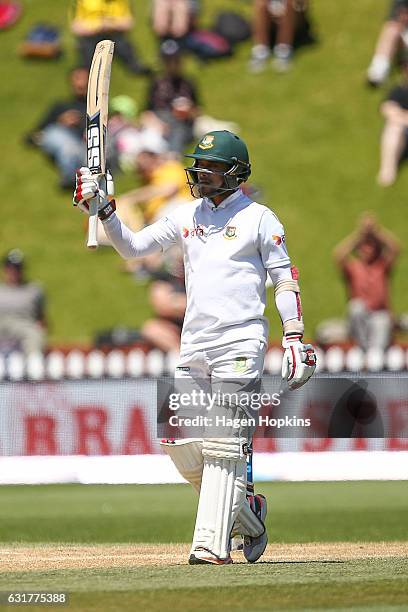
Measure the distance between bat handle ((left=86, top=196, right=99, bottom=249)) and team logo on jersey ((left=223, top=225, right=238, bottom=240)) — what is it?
0.63 metres

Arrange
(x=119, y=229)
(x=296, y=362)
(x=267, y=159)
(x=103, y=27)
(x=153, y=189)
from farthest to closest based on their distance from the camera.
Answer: (x=103, y=27) → (x=267, y=159) → (x=153, y=189) → (x=119, y=229) → (x=296, y=362)

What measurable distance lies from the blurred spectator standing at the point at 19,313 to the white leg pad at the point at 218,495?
8.20 meters

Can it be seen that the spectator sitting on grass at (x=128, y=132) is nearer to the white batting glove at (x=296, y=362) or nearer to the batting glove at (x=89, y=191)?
the batting glove at (x=89, y=191)

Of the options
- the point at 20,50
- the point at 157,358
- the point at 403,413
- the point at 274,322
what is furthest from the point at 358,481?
the point at 20,50

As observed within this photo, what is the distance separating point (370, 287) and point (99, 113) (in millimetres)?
8502

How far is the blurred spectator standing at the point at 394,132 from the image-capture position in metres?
17.9

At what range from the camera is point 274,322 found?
693 inches

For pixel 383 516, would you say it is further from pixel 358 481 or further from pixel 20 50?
pixel 20 50

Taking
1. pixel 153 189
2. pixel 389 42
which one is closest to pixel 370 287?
pixel 153 189

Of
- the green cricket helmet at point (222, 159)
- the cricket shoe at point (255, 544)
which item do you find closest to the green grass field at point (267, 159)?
the cricket shoe at point (255, 544)

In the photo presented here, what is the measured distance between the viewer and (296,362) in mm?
7039

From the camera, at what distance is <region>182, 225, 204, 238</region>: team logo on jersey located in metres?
7.29

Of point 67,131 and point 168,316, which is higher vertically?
point 67,131

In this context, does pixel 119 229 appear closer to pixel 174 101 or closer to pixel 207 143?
pixel 207 143
